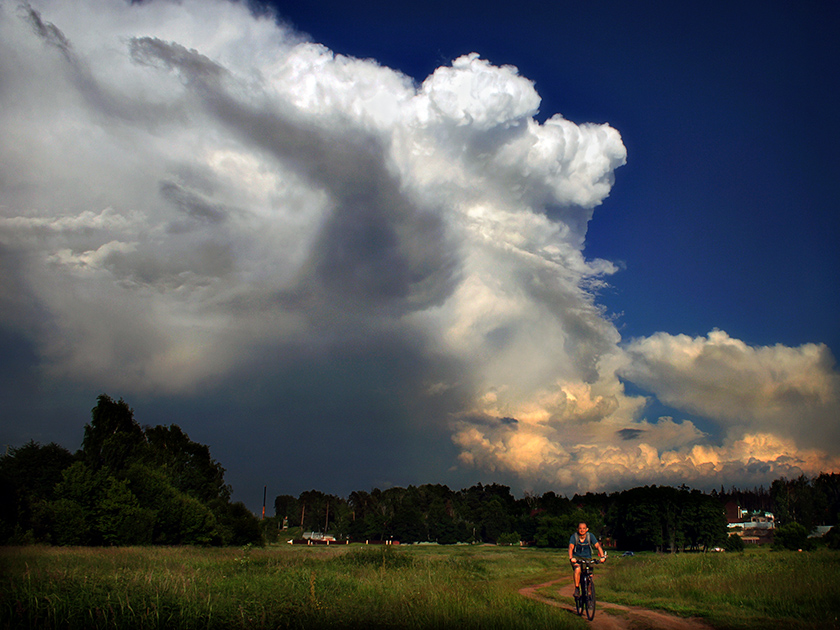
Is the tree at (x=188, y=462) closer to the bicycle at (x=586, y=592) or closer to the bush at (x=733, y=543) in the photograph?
the bicycle at (x=586, y=592)

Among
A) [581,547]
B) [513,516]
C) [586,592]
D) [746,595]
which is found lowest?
[513,516]

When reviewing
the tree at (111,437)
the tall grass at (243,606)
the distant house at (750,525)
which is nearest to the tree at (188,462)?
the tree at (111,437)

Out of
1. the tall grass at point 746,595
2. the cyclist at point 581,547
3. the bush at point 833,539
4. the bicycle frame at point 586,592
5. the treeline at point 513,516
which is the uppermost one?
the cyclist at point 581,547

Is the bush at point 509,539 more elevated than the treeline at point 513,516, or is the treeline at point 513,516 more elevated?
the treeline at point 513,516

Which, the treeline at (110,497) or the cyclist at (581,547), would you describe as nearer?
the cyclist at (581,547)

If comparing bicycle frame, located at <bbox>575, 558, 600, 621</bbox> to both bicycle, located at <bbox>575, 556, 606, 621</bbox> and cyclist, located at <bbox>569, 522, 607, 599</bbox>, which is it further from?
cyclist, located at <bbox>569, 522, 607, 599</bbox>

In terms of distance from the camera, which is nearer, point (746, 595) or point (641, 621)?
point (641, 621)

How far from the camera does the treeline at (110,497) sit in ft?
132

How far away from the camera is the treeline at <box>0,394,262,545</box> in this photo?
40312 mm

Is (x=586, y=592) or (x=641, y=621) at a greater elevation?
(x=586, y=592)

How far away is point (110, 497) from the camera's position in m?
42.8

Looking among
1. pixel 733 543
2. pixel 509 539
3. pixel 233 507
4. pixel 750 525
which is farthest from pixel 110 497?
pixel 750 525

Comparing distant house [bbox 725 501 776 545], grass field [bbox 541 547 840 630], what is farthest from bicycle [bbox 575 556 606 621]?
distant house [bbox 725 501 776 545]

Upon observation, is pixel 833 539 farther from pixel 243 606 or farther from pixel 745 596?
pixel 243 606
